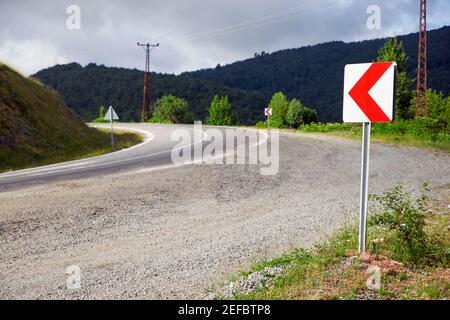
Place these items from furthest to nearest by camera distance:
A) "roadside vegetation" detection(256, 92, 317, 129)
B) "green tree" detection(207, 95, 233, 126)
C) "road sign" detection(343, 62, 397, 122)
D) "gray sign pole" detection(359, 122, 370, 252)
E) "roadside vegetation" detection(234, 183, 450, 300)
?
"green tree" detection(207, 95, 233, 126)
"roadside vegetation" detection(256, 92, 317, 129)
"gray sign pole" detection(359, 122, 370, 252)
"road sign" detection(343, 62, 397, 122)
"roadside vegetation" detection(234, 183, 450, 300)

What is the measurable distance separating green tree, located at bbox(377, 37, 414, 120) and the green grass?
1226cm

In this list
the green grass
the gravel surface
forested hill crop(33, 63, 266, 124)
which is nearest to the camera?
the gravel surface

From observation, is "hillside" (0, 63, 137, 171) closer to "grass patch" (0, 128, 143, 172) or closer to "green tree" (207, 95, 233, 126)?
"grass patch" (0, 128, 143, 172)

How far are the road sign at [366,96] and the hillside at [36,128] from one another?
19958 millimetres

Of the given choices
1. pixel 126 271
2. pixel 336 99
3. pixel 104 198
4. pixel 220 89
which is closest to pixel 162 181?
pixel 104 198

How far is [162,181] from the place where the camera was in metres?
12.3

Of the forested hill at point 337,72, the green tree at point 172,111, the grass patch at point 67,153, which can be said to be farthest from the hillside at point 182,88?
the grass patch at point 67,153

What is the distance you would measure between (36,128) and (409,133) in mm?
23584

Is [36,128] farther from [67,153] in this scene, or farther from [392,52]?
[392,52]

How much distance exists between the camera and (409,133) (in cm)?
2559

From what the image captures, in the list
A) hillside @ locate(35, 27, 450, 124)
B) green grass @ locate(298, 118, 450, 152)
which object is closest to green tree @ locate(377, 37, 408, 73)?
green grass @ locate(298, 118, 450, 152)

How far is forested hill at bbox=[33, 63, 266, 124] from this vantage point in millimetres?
124438
